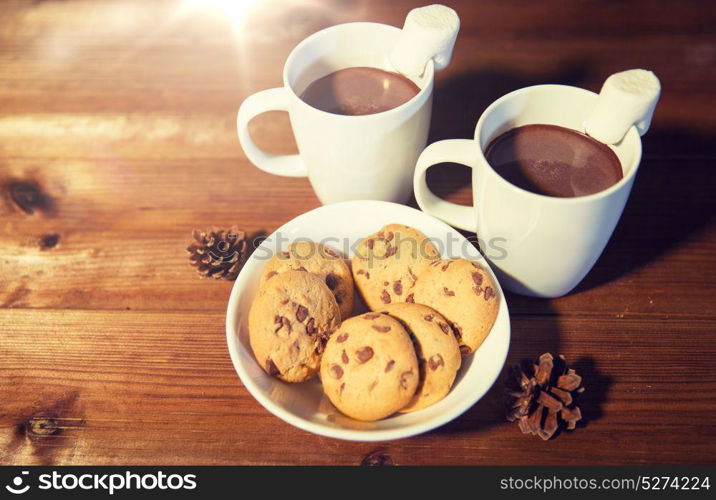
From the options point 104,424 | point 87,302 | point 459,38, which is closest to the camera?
point 104,424

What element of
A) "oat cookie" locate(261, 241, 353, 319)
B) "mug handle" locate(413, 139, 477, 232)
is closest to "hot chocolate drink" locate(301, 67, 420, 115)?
"mug handle" locate(413, 139, 477, 232)

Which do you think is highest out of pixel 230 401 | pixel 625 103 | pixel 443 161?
pixel 625 103

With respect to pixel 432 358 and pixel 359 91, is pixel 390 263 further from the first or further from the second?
pixel 359 91

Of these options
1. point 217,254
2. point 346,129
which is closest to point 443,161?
point 346,129

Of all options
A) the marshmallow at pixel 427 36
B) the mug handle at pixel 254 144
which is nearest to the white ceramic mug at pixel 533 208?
the marshmallow at pixel 427 36

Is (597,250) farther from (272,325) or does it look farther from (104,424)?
(104,424)

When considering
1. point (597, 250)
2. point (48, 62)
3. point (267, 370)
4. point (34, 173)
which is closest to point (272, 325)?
point (267, 370)

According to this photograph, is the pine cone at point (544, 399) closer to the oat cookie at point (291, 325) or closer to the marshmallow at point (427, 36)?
the oat cookie at point (291, 325)

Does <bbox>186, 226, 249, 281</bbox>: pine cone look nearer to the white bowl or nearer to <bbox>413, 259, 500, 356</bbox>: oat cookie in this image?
the white bowl
